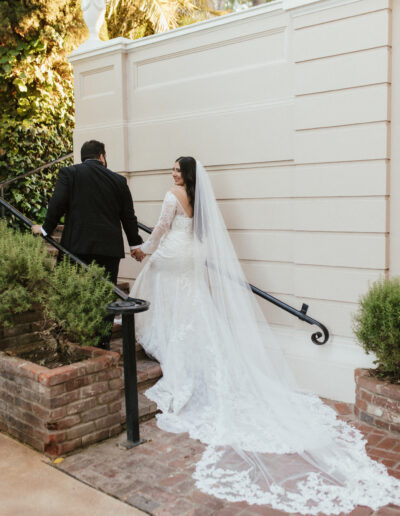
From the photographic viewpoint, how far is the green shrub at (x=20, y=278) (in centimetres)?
372

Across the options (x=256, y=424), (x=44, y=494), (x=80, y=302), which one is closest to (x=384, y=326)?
(x=256, y=424)

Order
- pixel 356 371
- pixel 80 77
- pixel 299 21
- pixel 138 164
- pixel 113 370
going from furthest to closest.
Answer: pixel 80 77 → pixel 138 164 → pixel 299 21 → pixel 356 371 → pixel 113 370

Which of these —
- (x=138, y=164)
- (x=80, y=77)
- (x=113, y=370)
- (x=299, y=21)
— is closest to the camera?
(x=113, y=370)

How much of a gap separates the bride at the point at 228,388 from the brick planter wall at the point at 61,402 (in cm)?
49

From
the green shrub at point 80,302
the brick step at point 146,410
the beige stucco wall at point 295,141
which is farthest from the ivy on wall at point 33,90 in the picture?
the brick step at point 146,410

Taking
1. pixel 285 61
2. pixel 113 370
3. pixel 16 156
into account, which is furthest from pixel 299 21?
pixel 16 156

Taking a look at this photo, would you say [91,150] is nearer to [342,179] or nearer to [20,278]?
[20,278]

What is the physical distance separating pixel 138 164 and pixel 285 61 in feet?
6.14

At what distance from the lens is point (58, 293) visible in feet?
12.5

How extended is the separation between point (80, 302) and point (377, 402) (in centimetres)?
220

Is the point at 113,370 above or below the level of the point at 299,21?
below

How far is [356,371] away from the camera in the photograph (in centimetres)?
405

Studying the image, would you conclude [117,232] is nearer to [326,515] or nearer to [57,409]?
[57,409]

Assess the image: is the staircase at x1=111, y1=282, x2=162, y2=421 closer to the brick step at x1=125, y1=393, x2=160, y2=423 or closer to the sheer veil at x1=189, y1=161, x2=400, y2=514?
the brick step at x1=125, y1=393, x2=160, y2=423
